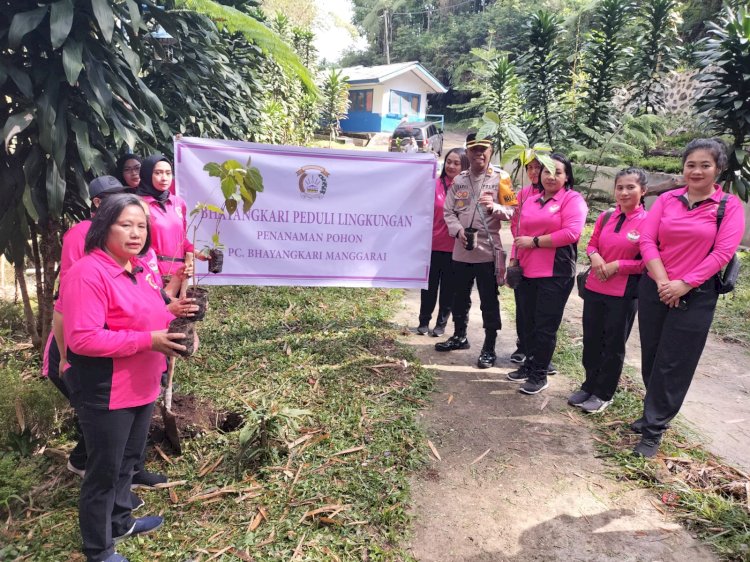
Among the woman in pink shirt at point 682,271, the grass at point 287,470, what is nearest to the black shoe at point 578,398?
the woman in pink shirt at point 682,271

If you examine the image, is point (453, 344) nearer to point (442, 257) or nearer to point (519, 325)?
point (519, 325)

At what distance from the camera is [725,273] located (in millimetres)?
2883

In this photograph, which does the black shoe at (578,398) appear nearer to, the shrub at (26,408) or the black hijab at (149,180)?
the black hijab at (149,180)

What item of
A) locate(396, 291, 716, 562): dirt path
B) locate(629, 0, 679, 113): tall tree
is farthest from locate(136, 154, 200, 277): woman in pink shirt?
locate(629, 0, 679, 113): tall tree

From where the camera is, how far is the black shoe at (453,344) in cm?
469

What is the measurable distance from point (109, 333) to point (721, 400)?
14.4ft

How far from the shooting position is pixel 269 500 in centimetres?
264

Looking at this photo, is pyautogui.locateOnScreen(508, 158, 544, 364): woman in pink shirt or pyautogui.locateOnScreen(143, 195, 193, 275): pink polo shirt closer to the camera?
pyautogui.locateOnScreen(143, 195, 193, 275): pink polo shirt

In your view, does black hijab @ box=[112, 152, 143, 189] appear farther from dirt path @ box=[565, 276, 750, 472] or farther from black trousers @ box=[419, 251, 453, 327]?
dirt path @ box=[565, 276, 750, 472]

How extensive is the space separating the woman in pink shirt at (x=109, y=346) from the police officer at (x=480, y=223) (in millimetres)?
2601

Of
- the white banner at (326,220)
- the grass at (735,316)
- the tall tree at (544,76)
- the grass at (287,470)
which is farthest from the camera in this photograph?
the tall tree at (544,76)

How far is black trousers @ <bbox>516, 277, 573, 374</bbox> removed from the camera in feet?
12.1

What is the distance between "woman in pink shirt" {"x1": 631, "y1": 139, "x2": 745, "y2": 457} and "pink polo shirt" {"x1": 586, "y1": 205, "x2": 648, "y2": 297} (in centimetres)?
19

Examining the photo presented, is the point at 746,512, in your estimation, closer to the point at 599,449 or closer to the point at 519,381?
the point at 599,449
